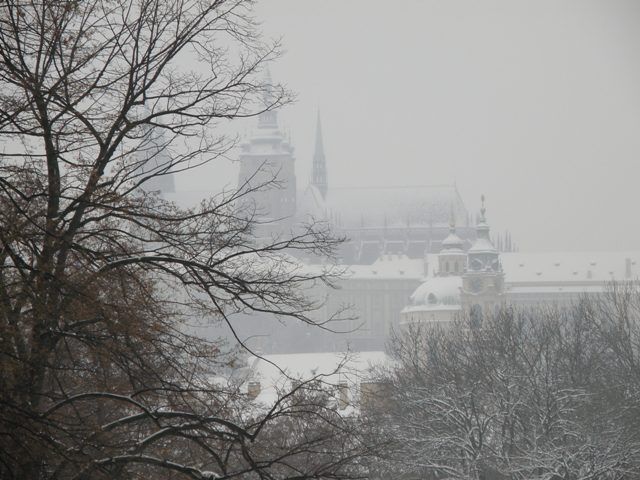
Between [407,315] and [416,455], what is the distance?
107 meters

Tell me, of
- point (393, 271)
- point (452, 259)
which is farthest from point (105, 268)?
point (393, 271)

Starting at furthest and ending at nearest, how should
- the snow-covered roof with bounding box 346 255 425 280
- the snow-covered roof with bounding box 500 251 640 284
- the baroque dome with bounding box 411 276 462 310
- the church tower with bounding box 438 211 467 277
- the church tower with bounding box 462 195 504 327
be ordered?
the snow-covered roof with bounding box 346 255 425 280 → the snow-covered roof with bounding box 500 251 640 284 → the church tower with bounding box 438 211 467 277 → the church tower with bounding box 462 195 504 327 → the baroque dome with bounding box 411 276 462 310

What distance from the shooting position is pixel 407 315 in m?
140

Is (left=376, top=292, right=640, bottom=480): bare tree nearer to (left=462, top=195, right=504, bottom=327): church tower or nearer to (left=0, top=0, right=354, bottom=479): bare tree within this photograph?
(left=0, top=0, right=354, bottom=479): bare tree

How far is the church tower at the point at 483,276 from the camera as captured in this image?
13975cm

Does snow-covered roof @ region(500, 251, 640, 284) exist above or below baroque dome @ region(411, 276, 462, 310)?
above

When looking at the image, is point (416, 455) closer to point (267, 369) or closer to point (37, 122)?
point (37, 122)

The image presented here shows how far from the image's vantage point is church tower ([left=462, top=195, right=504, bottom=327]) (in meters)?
140

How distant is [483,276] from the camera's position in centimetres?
14125

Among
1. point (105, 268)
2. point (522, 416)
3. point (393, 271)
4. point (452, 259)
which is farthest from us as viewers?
point (393, 271)

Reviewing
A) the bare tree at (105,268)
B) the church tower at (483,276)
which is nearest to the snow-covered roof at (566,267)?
the church tower at (483,276)

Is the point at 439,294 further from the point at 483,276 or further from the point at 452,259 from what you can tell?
the point at 452,259

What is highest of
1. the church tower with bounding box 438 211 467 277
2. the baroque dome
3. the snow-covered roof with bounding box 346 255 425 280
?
the church tower with bounding box 438 211 467 277

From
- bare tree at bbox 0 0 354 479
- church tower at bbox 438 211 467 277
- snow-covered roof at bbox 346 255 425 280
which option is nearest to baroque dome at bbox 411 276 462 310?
church tower at bbox 438 211 467 277
